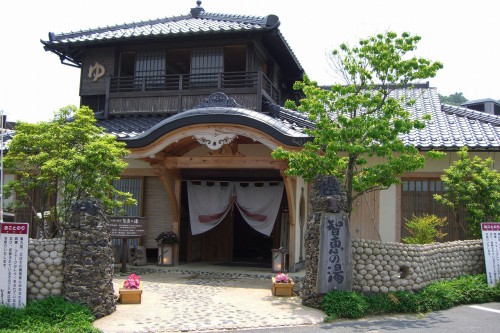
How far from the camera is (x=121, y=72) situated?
17.2 meters

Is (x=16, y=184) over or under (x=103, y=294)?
over

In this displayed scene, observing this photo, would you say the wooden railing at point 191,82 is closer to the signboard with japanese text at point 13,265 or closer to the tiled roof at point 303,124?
the tiled roof at point 303,124

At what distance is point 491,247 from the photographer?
11.0 meters

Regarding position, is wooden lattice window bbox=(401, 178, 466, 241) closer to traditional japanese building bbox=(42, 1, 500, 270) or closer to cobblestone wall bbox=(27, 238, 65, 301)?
traditional japanese building bbox=(42, 1, 500, 270)

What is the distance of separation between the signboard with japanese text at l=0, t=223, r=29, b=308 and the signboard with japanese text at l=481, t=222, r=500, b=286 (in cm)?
976

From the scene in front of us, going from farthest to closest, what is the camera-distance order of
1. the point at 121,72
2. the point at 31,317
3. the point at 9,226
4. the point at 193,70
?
the point at 121,72, the point at 193,70, the point at 9,226, the point at 31,317

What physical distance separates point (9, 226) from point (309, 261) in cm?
573

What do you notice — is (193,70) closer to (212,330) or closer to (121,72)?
(121,72)

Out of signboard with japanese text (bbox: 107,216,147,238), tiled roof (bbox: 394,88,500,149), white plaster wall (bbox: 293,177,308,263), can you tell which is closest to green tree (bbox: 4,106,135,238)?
signboard with japanese text (bbox: 107,216,147,238)

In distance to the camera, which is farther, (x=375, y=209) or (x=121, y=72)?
(x=121, y=72)

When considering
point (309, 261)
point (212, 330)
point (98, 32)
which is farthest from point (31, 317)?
point (98, 32)

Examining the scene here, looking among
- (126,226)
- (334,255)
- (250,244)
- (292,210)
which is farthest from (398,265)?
(250,244)

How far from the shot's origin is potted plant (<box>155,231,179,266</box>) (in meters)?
14.2

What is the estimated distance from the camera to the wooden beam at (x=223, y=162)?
13211mm
